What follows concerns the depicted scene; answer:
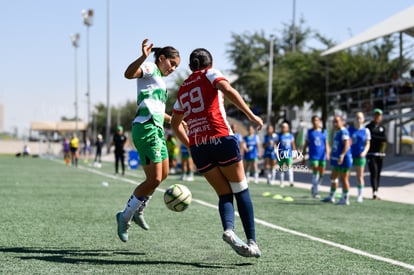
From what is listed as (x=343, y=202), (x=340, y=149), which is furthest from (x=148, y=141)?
(x=343, y=202)

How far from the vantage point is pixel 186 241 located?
7.27 metres

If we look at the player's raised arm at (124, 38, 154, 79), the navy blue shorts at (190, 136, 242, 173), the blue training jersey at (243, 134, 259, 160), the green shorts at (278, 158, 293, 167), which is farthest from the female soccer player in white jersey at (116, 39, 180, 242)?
the blue training jersey at (243, 134, 259, 160)

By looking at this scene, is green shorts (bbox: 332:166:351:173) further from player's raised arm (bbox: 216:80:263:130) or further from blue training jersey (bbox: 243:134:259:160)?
blue training jersey (bbox: 243:134:259:160)

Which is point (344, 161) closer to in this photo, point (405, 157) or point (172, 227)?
point (172, 227)

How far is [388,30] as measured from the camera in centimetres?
2527

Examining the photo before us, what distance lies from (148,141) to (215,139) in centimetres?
107

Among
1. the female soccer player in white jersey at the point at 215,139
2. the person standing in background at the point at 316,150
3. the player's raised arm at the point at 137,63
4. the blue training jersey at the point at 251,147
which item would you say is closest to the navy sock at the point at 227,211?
the female soccer player in white jersey at the point at 215,139

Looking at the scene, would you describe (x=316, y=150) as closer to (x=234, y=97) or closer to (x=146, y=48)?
(x=146, y=48)

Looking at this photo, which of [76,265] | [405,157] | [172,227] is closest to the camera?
[76,265]

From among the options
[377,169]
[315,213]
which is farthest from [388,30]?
[315,213]

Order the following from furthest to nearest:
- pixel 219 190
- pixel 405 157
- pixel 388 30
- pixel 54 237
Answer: pixel 405 157 < pixel 388 30 < pixel 54 237 < pixel 219 190

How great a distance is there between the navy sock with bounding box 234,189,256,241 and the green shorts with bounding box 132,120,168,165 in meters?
1.15

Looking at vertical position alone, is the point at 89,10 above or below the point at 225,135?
above

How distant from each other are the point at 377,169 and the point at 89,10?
51.1 metres
